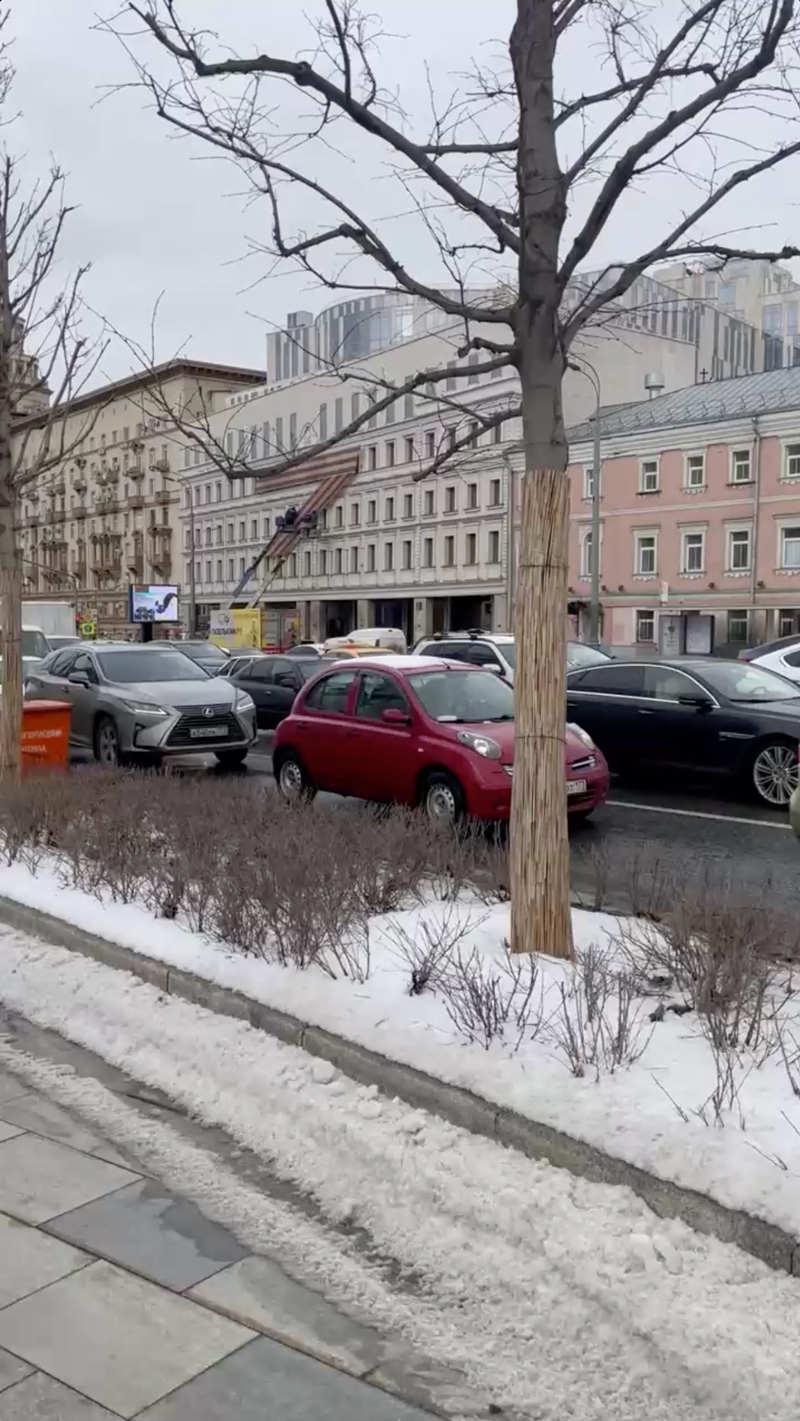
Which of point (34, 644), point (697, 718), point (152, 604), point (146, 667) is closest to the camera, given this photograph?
point (697, 718)

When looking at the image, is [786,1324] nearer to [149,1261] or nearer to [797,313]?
[149,1261]

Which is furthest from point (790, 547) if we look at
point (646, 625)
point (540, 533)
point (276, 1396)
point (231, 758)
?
point (276, 1396)

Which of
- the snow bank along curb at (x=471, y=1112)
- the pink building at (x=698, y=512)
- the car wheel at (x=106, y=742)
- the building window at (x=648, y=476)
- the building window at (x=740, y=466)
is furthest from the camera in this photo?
the building window at (x=648, y=476)

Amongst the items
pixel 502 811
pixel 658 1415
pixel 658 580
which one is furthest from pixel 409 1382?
pixel 658 580

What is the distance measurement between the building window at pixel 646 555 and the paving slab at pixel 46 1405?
162 feet

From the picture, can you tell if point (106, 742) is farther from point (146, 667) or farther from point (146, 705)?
point (146, 667)

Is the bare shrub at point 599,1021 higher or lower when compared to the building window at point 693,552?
lower

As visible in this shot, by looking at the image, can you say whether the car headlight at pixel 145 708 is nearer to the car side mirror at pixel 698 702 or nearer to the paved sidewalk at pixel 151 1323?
the car side mirror at pixel 698 702

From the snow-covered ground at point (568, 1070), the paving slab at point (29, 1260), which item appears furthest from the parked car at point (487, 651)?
the paving slab at point (29, 1260)

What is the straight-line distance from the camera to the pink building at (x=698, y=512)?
45.5 metres

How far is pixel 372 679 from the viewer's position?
38.1ft

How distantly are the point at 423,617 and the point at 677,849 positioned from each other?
5533 centimetres

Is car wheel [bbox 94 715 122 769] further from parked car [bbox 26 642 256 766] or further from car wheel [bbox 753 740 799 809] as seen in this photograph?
car wheel [bbox 753 740 799 809]

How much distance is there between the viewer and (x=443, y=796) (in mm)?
10336
